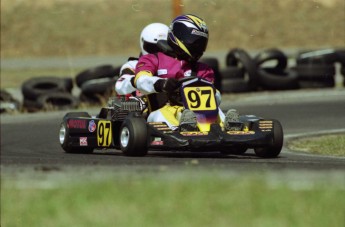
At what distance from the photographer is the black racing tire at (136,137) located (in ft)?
33.9

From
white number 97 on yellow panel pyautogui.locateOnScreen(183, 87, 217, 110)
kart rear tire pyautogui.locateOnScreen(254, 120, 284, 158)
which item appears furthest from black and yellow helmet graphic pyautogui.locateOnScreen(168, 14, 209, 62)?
kart rear tire pyautogui.locateOnScreen(254, 120, 284, 158)

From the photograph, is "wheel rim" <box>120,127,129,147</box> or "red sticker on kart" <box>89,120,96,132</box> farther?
"red sticker on kart" <box>89,120,96,132</box>

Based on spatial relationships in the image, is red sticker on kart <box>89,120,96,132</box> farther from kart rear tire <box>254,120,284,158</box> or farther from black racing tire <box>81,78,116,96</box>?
black racing tire <box>81,78,116,96</box>

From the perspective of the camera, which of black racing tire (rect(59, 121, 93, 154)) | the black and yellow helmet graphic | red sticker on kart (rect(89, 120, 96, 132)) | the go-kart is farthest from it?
black racing tire (rect(59, 121, 93, 154))

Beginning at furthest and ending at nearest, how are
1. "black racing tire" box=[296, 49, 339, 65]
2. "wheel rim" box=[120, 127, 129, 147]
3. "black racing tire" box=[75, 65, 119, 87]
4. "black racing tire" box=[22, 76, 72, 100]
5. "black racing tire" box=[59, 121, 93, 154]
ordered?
"black racing tire" box=[296, 49, 339, 65] → "black racing tire" box=[22, 76, 72, 100] → "black racing tire" box=[75, 65, 119, 87] → "black racing tire" box=[59, 121, 93, 154] → "wheel rim" box=[120, 127, 129, 147]

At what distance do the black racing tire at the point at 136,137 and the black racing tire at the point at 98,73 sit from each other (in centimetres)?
786

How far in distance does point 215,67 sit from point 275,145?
7.86 metres

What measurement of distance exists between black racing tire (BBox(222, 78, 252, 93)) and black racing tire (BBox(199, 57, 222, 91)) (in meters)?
0.28

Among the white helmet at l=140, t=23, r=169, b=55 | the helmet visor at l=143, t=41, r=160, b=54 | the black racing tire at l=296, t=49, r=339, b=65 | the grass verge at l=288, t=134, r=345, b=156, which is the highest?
the white helmet at l=140, t=23, r=169, b=55

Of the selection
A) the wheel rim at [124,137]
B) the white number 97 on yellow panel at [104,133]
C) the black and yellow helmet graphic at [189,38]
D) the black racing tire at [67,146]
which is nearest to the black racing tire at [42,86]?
the black racing tire at [67,146]

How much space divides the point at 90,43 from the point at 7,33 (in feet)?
10.2

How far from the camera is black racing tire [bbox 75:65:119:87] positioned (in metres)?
18.3

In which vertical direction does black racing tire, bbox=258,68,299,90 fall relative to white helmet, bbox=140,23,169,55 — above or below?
below

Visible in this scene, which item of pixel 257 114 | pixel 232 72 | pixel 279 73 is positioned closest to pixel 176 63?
pixel 257 114
